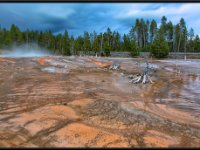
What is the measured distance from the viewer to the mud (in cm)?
751

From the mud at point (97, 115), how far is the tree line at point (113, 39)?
51265 millimetres

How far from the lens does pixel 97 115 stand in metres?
9.67

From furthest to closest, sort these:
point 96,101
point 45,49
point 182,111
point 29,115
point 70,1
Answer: point 45,49, point 96,101, point 182,111, point 29,115, point 70,1

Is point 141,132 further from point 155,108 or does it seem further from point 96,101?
point 96,101

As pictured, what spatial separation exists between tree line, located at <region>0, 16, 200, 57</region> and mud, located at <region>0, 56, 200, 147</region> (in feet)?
168

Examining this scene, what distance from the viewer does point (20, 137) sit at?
7.55m

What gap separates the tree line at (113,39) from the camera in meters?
72.2

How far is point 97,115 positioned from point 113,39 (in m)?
75.1

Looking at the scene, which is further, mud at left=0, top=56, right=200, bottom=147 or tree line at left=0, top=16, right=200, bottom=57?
tree line at left=0, top=16, right=200, bottom=57

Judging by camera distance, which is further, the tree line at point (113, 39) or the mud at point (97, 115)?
the tree line at point (113, 39)

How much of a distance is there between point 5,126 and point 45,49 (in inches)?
3189

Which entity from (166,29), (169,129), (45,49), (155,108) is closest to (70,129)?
(169,129)

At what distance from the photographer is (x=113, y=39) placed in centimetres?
8369

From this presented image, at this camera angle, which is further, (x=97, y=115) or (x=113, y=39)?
(x=113, y=39)
